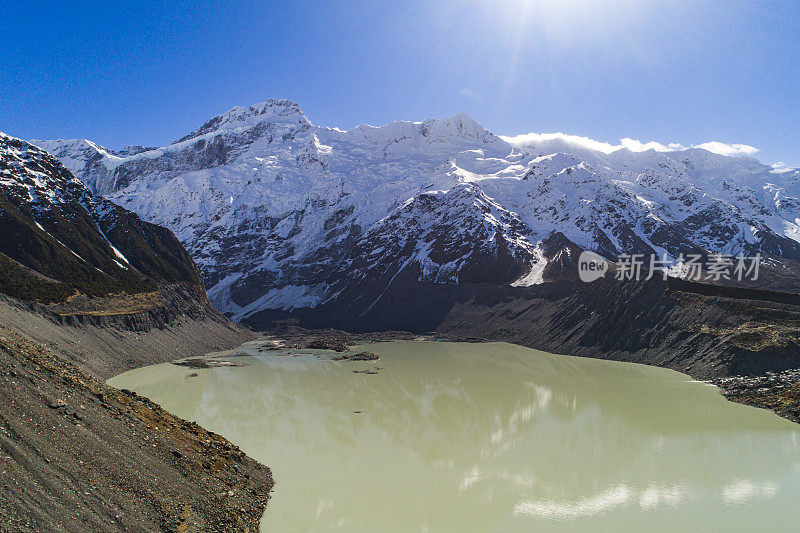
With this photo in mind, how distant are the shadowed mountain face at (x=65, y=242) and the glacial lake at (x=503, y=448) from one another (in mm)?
18180

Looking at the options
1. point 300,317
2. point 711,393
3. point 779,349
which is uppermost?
point 779,349

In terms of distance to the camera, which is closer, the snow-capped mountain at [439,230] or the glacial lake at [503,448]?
the glacial lake at [503,448]

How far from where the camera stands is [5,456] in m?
12.8

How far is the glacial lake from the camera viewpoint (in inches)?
746

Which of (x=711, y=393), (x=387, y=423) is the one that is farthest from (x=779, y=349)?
(x=387, y=423)

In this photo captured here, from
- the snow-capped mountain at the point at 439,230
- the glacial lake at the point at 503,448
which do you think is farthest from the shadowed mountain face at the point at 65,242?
the snow-capped mountain at the point at 439,230

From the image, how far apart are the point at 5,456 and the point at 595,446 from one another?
2625 cm

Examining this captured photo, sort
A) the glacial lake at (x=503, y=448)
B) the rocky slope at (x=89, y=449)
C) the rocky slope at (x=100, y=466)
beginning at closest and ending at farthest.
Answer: the rocky slope at (x=100, y=466), the rocky slope at (x=89, y=449), the glacial lake at (x=503, y=448)

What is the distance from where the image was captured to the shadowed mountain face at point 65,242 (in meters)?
61.1

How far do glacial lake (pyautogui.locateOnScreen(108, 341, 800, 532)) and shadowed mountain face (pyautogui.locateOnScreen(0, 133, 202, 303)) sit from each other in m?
18.2

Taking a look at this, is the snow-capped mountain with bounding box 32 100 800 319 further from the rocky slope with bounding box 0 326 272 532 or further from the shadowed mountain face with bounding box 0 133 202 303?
the rocky slope with bounding box 0 326 272 532

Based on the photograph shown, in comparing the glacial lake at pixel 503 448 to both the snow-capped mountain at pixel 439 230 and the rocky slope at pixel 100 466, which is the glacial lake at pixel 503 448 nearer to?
the rocky slope at pixel 100 466

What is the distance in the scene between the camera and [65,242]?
238 feet

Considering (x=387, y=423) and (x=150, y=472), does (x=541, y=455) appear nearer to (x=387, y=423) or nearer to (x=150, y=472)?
(x=387, y=423)
